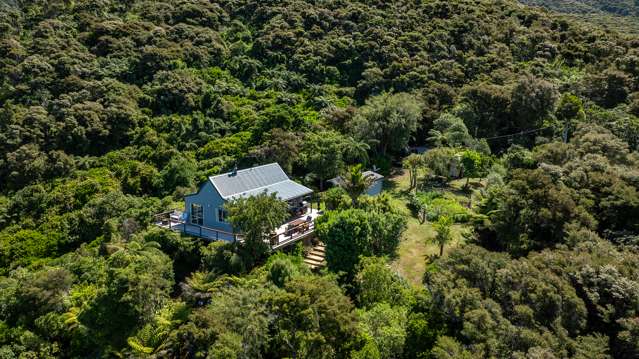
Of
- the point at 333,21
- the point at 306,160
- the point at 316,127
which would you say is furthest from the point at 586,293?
the point at 333,21

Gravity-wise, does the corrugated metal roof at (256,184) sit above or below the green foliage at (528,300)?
below

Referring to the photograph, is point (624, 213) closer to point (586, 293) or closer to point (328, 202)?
point (586, 293)

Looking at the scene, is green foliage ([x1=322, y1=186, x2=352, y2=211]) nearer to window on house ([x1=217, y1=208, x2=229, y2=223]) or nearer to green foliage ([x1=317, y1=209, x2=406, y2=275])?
green foliage ([x1=317, y1=209, x2=406, y2=275])

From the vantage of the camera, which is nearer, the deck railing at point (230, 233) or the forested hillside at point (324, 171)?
the forested hillside at point (324, 171)

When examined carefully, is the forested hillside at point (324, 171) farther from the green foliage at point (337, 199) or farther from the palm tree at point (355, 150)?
the palm tree at point (355, 150)

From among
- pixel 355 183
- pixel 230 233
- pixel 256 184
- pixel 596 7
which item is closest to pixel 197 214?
pixel 230 233

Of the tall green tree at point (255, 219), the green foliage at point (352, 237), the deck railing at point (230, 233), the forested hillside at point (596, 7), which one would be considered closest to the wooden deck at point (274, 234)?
the deck railing at point (230, 233)

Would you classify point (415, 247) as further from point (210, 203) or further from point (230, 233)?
point (210, 203)
